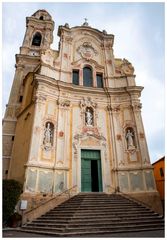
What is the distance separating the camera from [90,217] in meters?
7.77

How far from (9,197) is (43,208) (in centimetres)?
202

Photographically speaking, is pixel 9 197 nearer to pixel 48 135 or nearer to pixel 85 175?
pixel 48 135

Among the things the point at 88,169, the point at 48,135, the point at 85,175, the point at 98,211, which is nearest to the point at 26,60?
the point at 48,135

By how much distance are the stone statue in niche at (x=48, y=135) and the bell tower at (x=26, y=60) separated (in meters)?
3.96

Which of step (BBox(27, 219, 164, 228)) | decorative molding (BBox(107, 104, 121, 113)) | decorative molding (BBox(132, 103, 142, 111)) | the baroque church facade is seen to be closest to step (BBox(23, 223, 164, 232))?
step (BBox(27, 219, 164, 228))

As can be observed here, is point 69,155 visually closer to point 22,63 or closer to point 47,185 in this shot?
point 47,185

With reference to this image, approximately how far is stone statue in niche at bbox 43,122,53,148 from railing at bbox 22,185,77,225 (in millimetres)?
2960

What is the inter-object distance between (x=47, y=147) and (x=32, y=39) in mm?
15146

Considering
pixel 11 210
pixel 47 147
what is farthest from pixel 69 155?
pixel 11 210

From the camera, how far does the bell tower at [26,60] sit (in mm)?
14609

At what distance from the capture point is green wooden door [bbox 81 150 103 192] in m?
11.7

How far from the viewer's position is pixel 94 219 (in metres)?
7.68

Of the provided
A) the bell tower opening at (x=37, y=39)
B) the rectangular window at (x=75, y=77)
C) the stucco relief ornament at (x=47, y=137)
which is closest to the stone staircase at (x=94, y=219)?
the stucco relief ornament at (x=47, y=137)

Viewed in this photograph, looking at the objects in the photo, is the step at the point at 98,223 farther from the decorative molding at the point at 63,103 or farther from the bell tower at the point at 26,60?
the decorative molding at the point at 63,103
